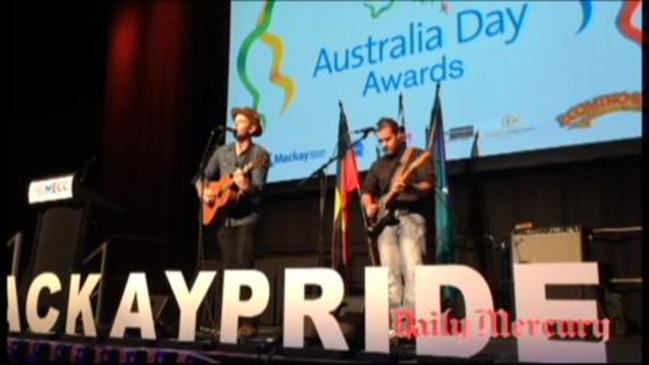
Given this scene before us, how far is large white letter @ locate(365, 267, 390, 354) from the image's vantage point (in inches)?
103

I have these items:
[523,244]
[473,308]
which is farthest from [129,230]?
[473,308]

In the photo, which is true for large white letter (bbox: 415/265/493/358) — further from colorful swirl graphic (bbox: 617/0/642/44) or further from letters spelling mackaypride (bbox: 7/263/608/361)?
colorful swirl graphic (bbox: 617/0/642/44)

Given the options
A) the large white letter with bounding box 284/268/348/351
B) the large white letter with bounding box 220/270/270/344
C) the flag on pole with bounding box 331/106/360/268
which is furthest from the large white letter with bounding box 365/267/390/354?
the flag on pole with bounding box 331/106/360/268

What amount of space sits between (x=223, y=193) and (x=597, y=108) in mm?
1959

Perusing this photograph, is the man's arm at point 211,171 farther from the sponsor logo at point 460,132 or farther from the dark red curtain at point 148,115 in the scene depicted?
the dark red curtain at point 148,115

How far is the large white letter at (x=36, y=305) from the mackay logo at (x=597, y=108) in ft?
8.88

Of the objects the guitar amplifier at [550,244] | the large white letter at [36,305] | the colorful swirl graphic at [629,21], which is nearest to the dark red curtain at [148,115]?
the large white letter at [36,305]

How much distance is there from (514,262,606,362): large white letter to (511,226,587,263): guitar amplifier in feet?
4.10

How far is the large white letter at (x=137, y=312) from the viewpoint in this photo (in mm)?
3143

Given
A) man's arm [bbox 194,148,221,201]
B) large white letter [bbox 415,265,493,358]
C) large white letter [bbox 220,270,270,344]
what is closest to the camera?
large white letter [bbox 415,265,493,358]

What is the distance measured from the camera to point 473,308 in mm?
2482

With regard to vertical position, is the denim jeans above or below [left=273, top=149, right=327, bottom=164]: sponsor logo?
below

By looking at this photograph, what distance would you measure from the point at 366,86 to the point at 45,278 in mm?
2206

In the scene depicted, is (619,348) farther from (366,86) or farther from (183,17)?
(183,17)
